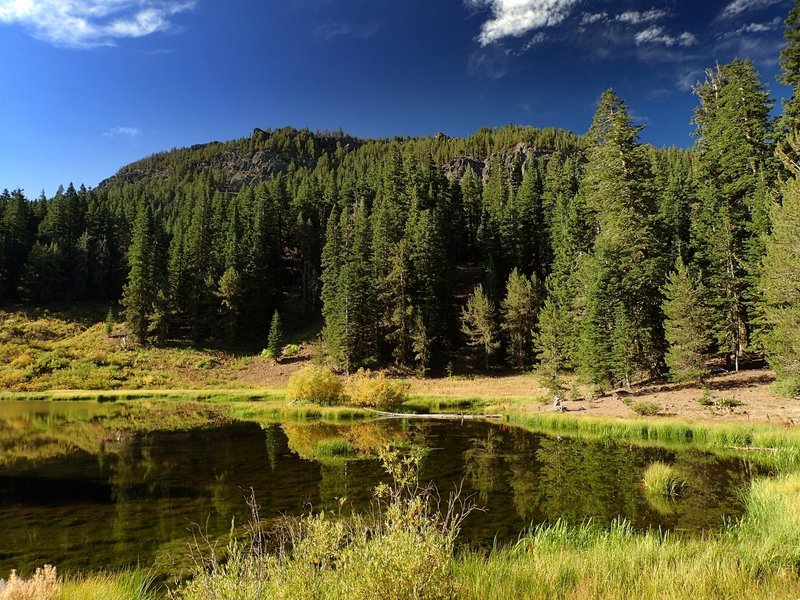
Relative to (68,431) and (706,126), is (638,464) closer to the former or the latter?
(68,431)

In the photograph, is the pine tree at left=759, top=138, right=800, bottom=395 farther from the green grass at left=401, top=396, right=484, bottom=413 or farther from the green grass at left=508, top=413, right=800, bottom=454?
the green grass at left=401, top=396, right=484, bottom=413

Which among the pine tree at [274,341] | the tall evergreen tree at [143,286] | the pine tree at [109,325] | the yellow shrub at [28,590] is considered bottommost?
the yellow shrub at [28,590]

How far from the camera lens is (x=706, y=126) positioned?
4681cm

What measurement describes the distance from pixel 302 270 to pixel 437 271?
1196 inches

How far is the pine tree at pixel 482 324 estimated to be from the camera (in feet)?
184

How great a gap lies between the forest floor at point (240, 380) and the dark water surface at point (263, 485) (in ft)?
29.2

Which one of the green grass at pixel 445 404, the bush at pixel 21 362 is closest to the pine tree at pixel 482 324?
the green grass at pixel 445 404

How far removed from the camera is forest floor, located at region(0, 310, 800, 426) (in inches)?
1145

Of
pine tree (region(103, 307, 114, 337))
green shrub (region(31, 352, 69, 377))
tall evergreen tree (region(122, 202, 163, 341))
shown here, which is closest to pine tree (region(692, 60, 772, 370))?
tall evergreen tree (region(122, 202, 163, 341))

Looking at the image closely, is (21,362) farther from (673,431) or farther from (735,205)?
(735,205)

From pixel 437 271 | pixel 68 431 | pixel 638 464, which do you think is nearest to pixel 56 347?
pixel 68 431

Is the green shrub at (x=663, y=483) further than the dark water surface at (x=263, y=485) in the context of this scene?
Yes

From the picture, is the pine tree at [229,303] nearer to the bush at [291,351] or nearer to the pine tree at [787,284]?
the bush at [291,351]

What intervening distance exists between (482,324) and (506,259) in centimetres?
1931
